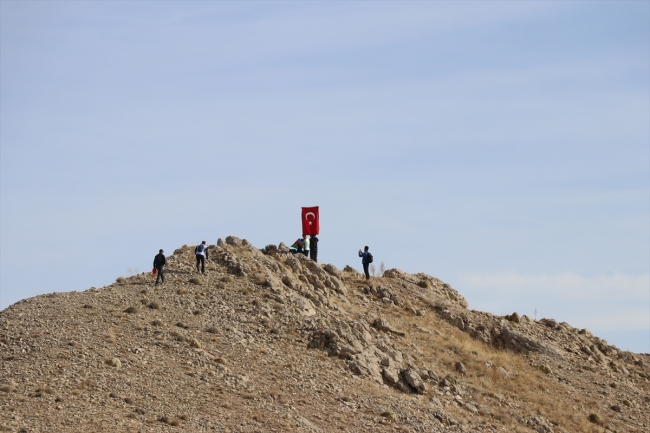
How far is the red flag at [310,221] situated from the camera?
45125mm

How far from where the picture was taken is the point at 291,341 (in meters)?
A: 35.5

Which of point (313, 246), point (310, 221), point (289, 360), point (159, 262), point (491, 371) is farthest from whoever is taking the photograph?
point (313, 246)

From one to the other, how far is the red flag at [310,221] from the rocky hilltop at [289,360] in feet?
6.11

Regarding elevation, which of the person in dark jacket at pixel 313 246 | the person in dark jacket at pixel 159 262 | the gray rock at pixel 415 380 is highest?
the person in dark jacket at pixel 313 246

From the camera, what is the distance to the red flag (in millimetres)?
45125

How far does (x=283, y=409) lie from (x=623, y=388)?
19.1m

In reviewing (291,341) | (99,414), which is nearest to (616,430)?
(291,341)

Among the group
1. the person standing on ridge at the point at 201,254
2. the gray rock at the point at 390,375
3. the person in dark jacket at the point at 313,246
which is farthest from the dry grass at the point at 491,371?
the person standing on ridge at the point at 201,254

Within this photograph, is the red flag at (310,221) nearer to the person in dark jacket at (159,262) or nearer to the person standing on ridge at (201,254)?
the person standing on ridge at (201,254)

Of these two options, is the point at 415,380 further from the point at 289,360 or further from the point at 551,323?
the point at 551,323

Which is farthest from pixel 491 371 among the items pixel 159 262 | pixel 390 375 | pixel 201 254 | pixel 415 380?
pixel 159 262

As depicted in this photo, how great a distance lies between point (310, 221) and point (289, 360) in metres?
12.4

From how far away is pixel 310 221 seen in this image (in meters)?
45.3

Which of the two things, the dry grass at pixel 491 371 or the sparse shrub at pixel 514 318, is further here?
the sparse shrub at pixel 514 318
